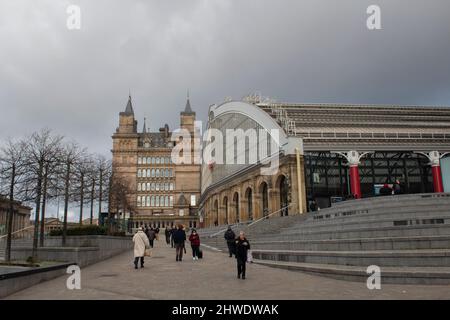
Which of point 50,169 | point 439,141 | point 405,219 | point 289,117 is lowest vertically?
point 405,219

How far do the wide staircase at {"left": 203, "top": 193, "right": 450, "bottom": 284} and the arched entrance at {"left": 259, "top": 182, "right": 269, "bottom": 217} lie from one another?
69.7 feet

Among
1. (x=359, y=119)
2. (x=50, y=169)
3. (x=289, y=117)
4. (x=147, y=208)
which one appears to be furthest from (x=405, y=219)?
(x=147, y=208)

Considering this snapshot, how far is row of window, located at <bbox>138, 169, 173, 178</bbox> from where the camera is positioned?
106 meters

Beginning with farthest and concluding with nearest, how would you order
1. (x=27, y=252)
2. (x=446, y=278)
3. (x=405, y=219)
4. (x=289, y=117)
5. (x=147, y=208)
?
(x=147, y=208)
(x=289, y=117)
(x=27, y=252)
(x=405, y=219)
(x=446, y=278)

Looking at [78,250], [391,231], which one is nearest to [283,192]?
[391,231]

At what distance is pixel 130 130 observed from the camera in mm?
108438

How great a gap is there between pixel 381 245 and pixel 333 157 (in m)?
27.9

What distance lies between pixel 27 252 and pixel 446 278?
17696mm

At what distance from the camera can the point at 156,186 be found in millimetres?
105750

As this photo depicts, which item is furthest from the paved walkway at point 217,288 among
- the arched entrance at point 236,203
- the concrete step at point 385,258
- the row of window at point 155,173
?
the row of window at point 155,173

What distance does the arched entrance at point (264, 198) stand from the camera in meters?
44.1

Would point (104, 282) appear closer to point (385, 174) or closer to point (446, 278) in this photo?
point (446, 278)

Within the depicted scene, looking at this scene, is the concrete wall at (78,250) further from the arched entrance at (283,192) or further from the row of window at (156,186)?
the row of window at (156,186)
